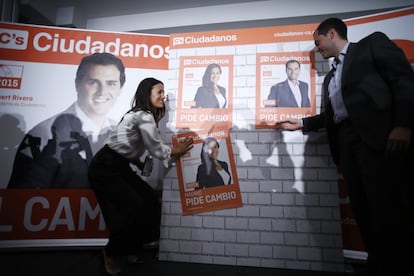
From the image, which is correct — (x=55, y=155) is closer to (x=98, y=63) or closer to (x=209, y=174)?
(x=98, y=63)

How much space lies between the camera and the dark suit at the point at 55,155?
224cm

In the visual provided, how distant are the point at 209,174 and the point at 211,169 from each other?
0.15 feet

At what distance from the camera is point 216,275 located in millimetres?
1720

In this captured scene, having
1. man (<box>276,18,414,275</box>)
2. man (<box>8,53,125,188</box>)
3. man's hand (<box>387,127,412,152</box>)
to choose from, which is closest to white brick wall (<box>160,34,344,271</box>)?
man (<box>276,18,414,275</box>)

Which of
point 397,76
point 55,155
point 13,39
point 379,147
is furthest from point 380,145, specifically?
point 13,39

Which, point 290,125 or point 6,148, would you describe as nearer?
point 290,125

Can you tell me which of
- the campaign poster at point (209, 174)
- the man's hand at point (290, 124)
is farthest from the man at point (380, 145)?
the campaign poster at point (209, 174)

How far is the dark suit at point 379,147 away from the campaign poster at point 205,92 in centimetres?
91

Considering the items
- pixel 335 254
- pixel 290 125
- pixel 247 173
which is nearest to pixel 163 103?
pixel 247 173

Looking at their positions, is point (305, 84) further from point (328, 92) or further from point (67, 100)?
point (67, 100)

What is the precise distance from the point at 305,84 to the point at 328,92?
0.30 m

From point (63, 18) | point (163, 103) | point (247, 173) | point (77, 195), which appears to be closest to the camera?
point (247, 173)

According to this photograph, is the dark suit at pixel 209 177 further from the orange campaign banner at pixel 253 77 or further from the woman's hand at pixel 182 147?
the orange campaign banner at pixel 253 77

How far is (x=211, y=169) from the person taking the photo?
6.59ft
